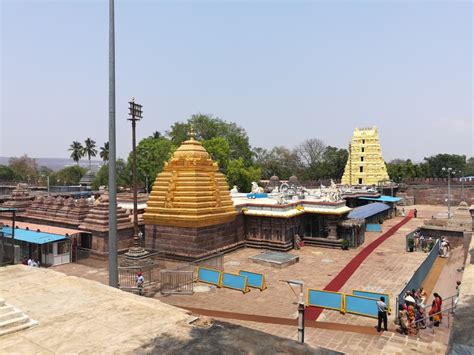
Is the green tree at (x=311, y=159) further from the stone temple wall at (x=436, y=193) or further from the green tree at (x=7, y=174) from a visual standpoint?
the green tree at (x=7, y=174)

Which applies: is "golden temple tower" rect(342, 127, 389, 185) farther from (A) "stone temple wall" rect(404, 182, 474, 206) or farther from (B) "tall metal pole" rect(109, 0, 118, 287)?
(B) "tall metal pole" rect(109, 0, 118, 287)

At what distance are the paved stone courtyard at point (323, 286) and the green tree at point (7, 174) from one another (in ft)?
216

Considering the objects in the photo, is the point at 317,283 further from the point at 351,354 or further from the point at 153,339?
the point at 153,339

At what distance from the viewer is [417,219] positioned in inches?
1656

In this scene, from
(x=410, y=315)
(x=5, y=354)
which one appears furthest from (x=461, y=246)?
(x=5, y=354)

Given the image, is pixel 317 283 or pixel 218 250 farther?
pixel 218 250

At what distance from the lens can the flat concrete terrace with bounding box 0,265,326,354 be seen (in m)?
5.36

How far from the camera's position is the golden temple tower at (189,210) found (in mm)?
21328

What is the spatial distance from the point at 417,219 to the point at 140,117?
35.5 metres

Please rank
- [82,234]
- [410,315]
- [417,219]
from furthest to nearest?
[417,219], [82,234], [410,315]

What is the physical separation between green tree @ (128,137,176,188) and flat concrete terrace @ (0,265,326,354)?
41.9 metres

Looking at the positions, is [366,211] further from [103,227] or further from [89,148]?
[89,148]

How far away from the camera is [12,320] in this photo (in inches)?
251

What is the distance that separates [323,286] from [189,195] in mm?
9098
